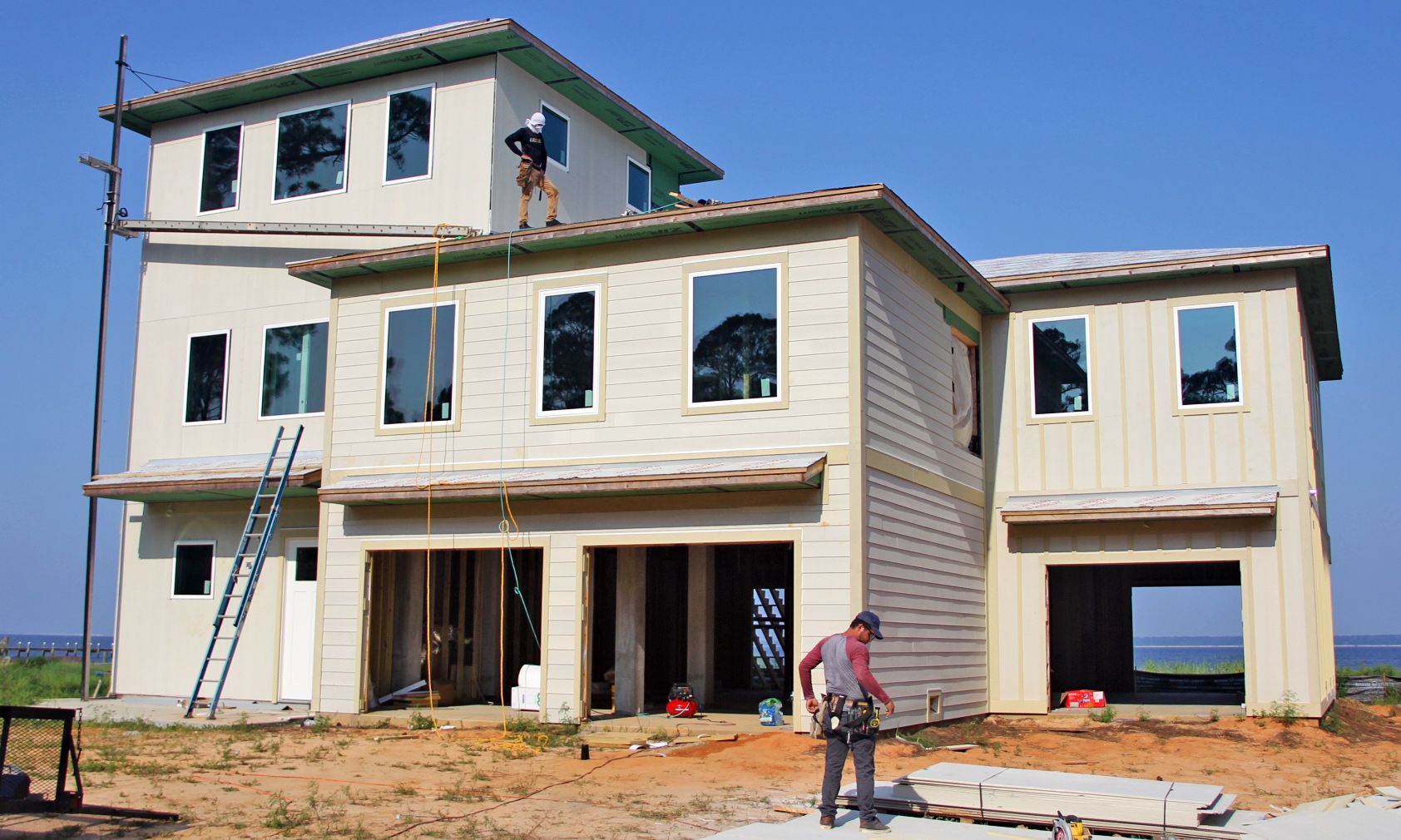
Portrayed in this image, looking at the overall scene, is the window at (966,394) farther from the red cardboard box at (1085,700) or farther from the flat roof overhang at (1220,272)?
the red cardboard box at (1085,700)

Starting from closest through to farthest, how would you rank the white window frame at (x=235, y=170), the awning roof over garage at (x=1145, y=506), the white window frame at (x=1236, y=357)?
the awning roof over garage at (x=1145, y=506) < the white window frame at (x=1236, y=357) < the white window frame at (x=235, y=170)

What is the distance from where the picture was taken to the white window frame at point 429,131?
20.2 m

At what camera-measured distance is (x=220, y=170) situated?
22062mm

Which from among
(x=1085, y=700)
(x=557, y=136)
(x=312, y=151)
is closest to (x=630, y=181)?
(x=557, y=136)

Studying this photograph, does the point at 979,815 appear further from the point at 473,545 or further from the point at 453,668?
the point at 453,668

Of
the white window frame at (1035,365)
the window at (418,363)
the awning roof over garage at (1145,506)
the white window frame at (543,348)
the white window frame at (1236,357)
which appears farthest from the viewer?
the white window frame at (1035,365)

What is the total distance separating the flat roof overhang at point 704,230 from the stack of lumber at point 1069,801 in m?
6.51

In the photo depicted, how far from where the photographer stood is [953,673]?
17.1m

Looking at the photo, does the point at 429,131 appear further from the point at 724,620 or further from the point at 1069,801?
the point at 1069,801

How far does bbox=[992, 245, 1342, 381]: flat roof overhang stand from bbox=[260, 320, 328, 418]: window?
10.1 meters

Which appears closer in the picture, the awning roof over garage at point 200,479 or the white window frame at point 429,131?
the awning roof over garage at point 200,479

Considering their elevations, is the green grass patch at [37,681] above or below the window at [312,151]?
below

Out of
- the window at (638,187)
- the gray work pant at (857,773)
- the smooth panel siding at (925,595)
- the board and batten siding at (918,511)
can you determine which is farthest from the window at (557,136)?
the gray work pant at (857,773)

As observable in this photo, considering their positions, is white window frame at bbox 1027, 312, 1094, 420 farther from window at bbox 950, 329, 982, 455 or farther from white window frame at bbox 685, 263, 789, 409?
white window frame at bbox 685, 263, 789, 409
